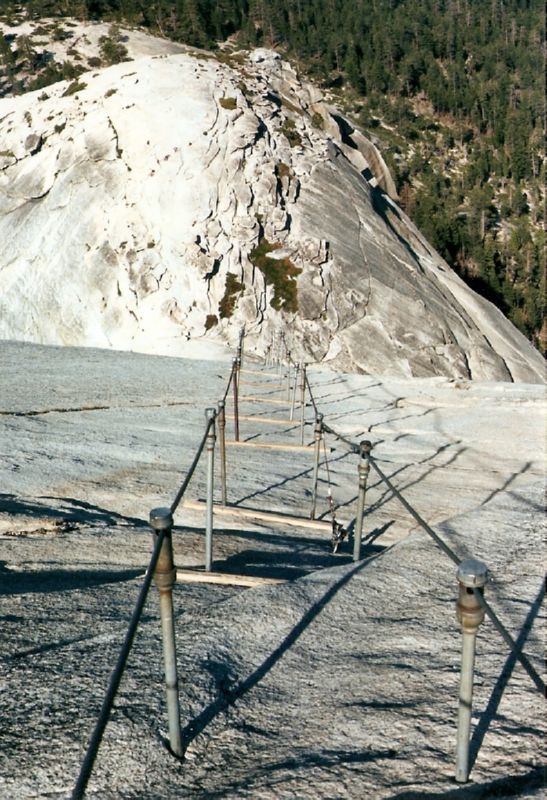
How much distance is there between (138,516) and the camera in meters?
8.08

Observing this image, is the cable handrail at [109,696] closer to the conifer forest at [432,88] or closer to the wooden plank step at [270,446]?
the wooden plank step at [270,446]

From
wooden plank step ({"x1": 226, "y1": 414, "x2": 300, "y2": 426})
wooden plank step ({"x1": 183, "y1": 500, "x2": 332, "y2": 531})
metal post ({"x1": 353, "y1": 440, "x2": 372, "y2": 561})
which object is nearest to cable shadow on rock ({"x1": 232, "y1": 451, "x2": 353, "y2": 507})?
wooden plank step ({"x1": 183, "y1": 500, "x2": 332, "y2": 531})

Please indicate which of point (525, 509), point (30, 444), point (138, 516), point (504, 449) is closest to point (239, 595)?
point (138, 516)

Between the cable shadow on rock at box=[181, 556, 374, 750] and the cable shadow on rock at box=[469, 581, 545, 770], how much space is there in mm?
1275

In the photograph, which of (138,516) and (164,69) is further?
(164,69)

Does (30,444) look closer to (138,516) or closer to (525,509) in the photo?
(138,516)

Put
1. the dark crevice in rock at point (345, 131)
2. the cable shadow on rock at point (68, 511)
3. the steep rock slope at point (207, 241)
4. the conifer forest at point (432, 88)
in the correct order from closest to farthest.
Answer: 1. the cable shadow on rock at point (68, 511)
2. the steep rock slope at point (207, 241)
3. the dark crevice in rock at point (345, 131)
4. the conifer forest at point (432, 88)

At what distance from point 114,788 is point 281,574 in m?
3.32

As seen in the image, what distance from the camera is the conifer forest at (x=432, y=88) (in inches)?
3258

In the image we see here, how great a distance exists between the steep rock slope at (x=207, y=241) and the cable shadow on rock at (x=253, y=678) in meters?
26.2

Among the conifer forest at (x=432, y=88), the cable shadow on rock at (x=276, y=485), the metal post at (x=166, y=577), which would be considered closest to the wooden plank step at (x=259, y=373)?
the cable shadow on rock at (x=276, y=485)

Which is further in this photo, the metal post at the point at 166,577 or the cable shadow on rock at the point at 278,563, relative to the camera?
the cable shadow on rock at the point at 278,563

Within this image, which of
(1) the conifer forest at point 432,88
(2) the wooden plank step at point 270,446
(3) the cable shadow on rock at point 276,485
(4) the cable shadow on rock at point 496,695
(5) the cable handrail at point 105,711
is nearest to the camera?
(5) the cable handrail at point 105,711

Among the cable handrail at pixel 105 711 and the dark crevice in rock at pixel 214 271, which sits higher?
the cable handrail at pixel 105 711
